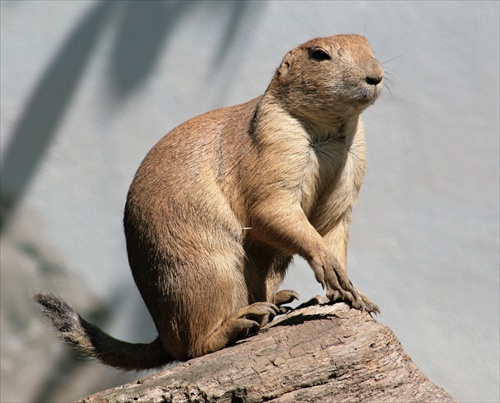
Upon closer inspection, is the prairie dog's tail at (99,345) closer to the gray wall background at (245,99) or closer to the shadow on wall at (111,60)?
the gray wall background at (245,99)

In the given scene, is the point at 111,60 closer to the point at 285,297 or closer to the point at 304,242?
the point at 285,297

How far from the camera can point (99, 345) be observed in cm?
640

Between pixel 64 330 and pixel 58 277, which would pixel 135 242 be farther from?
pixel 58 277

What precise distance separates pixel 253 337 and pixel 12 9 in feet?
13.5

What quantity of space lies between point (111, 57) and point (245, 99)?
118cm

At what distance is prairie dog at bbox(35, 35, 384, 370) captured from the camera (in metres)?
5.84

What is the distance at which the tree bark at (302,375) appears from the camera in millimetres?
5223

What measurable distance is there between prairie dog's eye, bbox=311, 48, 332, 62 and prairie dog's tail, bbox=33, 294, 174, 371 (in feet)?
6.55

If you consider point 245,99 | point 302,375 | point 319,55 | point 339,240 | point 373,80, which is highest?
point 245,99

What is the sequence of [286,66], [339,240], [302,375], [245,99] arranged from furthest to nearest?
1. [245,99]
2. [339,240]
3. [286,66]
4. [302,375]

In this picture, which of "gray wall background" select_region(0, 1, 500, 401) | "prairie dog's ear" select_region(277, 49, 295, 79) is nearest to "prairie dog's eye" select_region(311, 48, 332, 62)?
"prairie dog's ear" select_region(277, 49, 295, 79)

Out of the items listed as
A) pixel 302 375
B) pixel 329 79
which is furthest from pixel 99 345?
pixel 329 79

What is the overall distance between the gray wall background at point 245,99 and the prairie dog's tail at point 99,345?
2.18m

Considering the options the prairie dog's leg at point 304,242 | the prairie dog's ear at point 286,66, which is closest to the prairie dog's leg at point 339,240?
the prairie dog's leg at point 304,242
